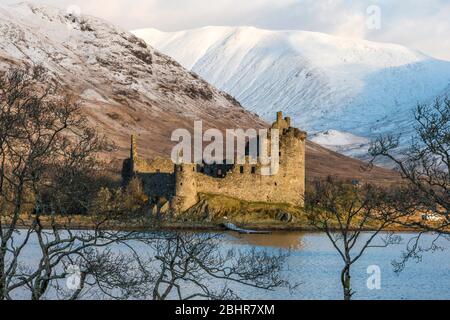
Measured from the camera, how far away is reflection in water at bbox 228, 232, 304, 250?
201 feet

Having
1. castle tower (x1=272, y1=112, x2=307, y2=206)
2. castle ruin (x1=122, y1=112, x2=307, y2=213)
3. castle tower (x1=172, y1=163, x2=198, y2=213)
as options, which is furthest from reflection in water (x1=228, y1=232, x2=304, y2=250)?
castle tower (x1=172, y1=163, x2=198, y2=213)

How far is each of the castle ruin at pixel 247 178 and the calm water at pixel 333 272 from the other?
834 centimetres

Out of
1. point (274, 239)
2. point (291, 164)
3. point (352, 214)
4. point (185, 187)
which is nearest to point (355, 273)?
point (352, 214)

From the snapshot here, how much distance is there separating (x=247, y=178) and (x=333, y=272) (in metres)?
31.8

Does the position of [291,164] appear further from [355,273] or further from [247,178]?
[355,273]

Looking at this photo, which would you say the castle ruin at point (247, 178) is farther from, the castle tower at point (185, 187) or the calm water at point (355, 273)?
the calm water at point (355, 273)

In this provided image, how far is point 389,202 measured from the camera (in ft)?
88.7

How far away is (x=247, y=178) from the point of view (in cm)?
7856

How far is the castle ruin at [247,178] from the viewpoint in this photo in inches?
3014

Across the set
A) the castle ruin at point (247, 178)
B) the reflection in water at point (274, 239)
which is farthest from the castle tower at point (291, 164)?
the reflection in water at point (274, 239)

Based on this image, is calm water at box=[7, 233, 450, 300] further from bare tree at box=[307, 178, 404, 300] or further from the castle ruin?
the castle ruin

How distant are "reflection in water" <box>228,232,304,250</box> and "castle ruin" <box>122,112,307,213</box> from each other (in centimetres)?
520
